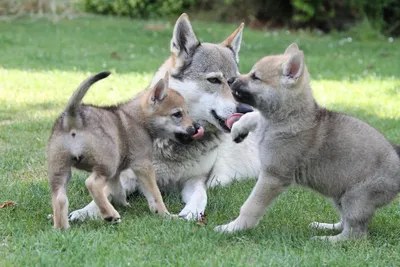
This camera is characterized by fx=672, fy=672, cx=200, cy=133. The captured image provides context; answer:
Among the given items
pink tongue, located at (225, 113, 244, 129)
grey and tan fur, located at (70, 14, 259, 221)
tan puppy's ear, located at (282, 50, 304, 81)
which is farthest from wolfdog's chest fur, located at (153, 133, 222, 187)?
tan puppy's ear, located at (282, 50, 304, 81)

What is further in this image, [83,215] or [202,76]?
[202,76]

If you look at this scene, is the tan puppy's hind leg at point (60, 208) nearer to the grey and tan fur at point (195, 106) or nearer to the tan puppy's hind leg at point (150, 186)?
the tan puppy's hind leg at point (150, 186)

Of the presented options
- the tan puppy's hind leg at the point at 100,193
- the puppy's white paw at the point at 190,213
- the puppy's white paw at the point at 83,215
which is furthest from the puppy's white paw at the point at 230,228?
the puppy's white paw at the point at 83,215

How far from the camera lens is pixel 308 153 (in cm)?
483

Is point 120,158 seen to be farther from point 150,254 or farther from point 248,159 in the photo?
point 248,159

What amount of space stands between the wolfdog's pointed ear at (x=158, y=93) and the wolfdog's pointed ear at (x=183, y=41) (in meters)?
0.82

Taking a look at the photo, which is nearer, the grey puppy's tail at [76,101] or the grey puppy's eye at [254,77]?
the grey puppy's tail at [76,101]

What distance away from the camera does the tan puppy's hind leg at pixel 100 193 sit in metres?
4.62

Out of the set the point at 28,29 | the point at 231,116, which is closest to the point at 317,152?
the point at 231,116

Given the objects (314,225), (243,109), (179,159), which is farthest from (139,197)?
(314,225)

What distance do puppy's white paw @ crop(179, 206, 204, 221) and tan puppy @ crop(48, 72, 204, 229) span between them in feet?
0.58

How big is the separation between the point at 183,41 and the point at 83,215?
1930mm

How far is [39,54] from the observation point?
45.6 feet

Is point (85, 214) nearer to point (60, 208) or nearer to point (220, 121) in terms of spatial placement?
point (60, 208)
